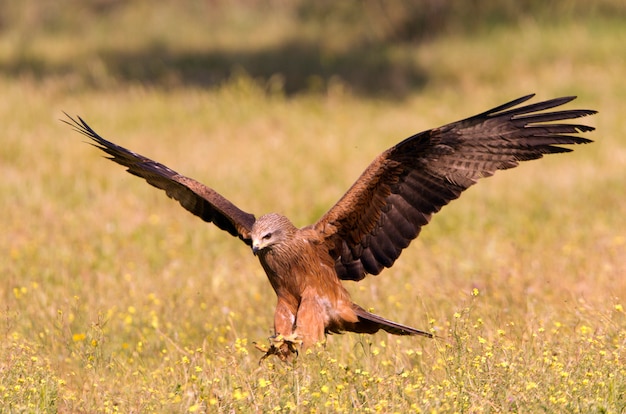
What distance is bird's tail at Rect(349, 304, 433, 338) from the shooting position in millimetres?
5906

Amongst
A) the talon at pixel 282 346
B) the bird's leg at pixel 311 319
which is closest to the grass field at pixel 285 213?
the talon at pixel 282 346

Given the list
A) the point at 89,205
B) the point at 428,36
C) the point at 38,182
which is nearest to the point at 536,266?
the point at 89,205

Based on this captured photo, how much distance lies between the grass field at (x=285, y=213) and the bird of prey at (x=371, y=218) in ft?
0.83

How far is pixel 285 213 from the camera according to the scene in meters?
10.5

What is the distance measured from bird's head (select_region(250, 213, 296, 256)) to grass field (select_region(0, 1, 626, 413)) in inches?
23.1

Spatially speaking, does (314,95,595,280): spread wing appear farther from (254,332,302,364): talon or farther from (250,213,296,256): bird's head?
(254,332,302,364): talon

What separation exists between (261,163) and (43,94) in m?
5.16

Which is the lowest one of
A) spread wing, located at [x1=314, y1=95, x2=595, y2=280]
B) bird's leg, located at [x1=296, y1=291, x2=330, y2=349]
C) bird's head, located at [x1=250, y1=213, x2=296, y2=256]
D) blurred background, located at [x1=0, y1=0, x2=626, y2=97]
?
bird's leg, located at [x1=296, y1=291, x2=330, y2=349]

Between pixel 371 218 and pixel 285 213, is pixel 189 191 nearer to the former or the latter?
pixel 371 218

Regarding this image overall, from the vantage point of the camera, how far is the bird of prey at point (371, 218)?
5.89 m

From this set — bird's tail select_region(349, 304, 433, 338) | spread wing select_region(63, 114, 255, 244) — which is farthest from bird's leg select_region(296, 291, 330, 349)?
spread wing select_region(63, 114, 255, 244)

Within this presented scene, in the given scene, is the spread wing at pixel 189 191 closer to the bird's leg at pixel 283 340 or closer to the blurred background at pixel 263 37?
the bird's leg at pixel 283 340

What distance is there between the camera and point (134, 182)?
1178 cm

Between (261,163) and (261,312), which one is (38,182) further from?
(261,312)
